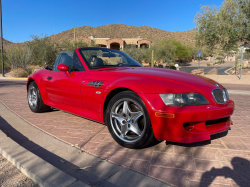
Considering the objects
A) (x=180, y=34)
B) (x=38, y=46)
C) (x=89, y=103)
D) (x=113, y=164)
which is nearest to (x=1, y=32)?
(x=38, y=46)

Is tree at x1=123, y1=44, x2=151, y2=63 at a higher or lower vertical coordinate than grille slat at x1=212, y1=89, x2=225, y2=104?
higher

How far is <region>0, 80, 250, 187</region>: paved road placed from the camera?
2.01 metres

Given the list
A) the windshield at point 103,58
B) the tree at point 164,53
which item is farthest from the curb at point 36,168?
the tree at point 164,53

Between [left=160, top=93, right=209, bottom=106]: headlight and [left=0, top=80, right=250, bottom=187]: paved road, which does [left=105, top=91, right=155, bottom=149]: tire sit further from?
[left=160, top=93, right=209, bottom=106]: headlight

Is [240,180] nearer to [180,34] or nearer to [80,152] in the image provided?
[80,152]

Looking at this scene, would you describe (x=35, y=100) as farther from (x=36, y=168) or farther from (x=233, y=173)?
(x=233, y=173)

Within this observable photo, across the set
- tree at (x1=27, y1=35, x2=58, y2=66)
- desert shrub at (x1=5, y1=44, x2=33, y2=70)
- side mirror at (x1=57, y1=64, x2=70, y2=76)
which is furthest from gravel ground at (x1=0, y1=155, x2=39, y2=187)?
tree at (x1=27, y1=35, x2=58, y2=66)

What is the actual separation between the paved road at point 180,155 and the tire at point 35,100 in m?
0.85

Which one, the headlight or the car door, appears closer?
the headlight

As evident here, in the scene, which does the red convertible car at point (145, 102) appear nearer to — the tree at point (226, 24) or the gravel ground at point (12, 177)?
the gravel ground at point (12, 177)

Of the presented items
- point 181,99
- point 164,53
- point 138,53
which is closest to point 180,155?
point 181,99

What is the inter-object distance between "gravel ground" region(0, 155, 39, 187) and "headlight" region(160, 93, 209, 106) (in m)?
1.59

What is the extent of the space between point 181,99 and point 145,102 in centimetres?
42

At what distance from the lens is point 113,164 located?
224cm
